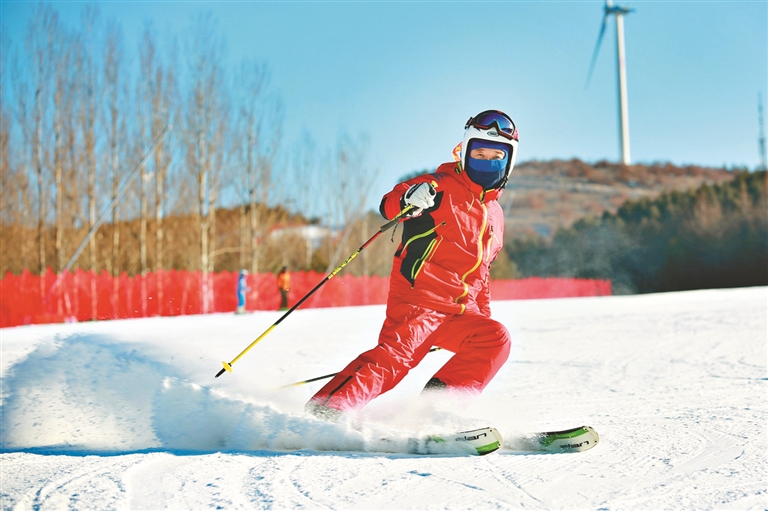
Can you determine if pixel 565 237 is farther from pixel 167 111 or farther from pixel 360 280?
pixel 167 111

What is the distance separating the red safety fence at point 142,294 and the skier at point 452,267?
5.82 metres

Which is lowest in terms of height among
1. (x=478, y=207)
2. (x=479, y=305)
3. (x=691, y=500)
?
(x=691, y=500)

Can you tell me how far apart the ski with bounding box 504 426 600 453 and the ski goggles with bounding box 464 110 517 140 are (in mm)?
1487

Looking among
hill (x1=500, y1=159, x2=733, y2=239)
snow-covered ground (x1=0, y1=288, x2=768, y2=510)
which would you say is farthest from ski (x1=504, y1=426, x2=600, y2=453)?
hill (x1=500, y1=159, x2=733, y2=239)

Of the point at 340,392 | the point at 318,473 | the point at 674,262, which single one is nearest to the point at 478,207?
the point at 340,392

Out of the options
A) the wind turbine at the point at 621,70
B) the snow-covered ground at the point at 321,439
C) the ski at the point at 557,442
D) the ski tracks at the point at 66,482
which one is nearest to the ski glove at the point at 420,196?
the snow-covered ground at the point at 321,439

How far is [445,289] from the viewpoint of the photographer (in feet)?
10.4

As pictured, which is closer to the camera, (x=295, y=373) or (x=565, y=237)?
(x=295, y=373)

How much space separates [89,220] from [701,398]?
66.0 feet

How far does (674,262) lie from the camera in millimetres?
40250

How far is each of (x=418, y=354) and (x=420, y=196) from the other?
2.57 feet

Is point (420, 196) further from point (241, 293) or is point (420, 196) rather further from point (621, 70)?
point (621, 70)

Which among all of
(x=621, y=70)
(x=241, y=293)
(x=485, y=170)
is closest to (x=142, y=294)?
(x=241, y=293)

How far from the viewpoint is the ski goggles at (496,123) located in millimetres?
3223
